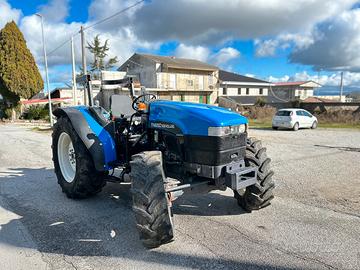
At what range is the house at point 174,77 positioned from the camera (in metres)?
33.9

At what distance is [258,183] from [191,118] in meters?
1.35

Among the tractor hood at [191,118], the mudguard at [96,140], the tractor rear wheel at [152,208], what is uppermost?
the tractor hood at [191,118]

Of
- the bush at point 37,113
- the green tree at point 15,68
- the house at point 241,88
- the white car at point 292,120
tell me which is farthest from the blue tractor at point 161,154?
the house at point 241,88

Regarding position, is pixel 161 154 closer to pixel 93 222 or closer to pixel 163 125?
pixel 163 125

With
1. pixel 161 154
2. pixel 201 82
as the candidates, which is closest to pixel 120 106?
pixel 161 154

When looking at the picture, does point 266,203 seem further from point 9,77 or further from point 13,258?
point 9,77

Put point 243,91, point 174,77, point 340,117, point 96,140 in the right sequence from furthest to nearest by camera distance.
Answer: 1. point 243,91
2. point 174,77
3. point 340,117
4. point 96,140

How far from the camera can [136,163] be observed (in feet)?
11.0

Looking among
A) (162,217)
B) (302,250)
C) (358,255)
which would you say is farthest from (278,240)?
(162,217)

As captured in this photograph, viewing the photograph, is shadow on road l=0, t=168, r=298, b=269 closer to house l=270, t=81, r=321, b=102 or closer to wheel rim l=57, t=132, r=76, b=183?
wheel rim l=57, t=132, r=76, b=183

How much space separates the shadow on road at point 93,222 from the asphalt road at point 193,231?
1 centimetres

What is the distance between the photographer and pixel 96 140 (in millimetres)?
4488

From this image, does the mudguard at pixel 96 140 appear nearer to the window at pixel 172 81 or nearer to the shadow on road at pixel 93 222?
the shadow on road at pixel 93 222

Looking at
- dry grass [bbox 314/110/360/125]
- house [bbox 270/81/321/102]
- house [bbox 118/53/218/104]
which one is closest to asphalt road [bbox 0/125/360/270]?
dry grass [bbox 314/110/360/125]
